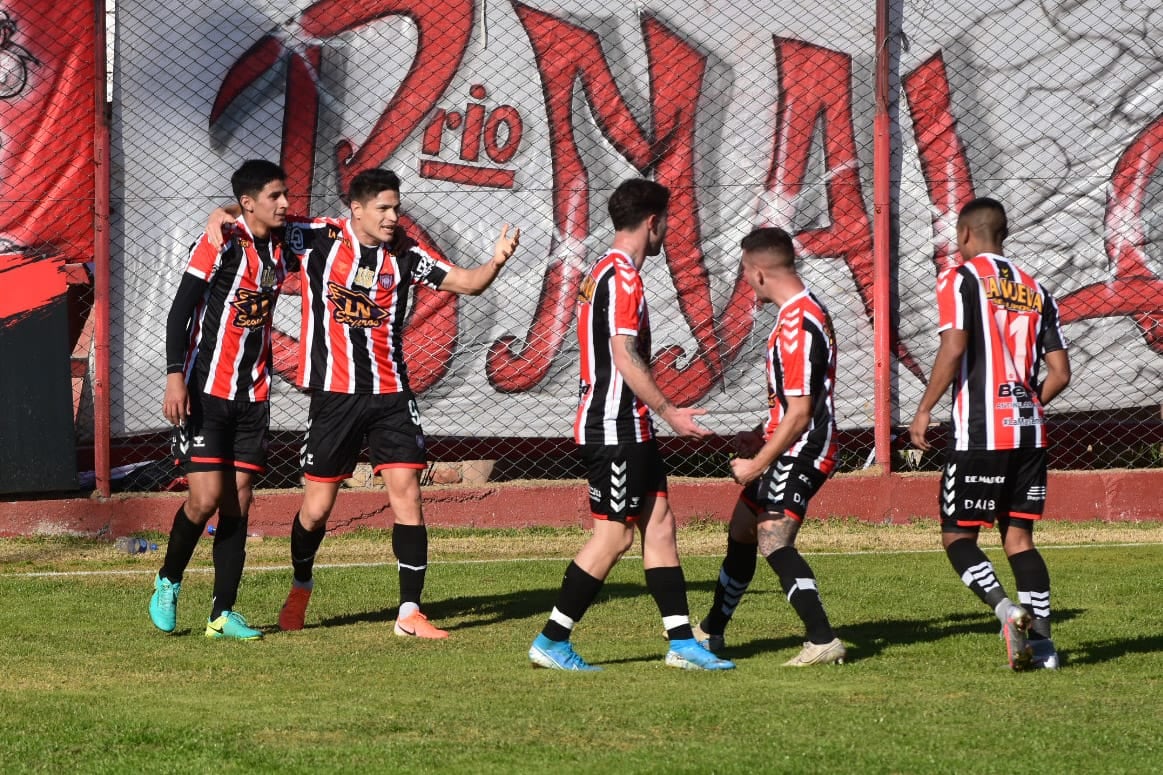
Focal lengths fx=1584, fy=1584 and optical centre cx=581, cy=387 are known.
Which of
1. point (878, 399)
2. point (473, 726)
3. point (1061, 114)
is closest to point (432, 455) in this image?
point (878, 399)

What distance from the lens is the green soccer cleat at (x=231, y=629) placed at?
7.75 m

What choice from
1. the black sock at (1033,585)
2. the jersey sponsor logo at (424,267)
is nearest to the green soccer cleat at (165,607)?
the jersey sponsor logo at (424,267)

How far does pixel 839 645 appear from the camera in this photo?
6523 mm

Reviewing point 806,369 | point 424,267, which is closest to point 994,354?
point 806,369

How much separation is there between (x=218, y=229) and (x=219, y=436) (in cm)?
105

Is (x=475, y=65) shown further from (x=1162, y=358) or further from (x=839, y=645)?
(x=839, y=645)

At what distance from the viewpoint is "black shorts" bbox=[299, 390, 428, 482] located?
809cm

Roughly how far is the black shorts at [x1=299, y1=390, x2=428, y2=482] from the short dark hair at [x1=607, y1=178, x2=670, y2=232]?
77.9 inches

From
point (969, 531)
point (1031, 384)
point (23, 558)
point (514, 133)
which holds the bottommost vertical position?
point (23, 558)

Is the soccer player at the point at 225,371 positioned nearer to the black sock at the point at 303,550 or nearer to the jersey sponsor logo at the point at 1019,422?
the black sock at the point at 303,550

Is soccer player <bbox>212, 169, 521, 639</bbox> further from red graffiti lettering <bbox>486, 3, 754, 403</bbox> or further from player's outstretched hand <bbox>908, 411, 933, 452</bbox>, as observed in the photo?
red graffiti lettering <bbox>486, 3, 754, 403</bbox>

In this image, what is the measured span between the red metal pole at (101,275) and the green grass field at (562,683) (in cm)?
175

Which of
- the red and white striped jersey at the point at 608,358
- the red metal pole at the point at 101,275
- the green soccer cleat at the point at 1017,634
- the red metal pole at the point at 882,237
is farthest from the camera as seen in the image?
the red metal pole at the point at 882,237

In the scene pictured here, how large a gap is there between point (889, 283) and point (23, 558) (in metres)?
6.99
